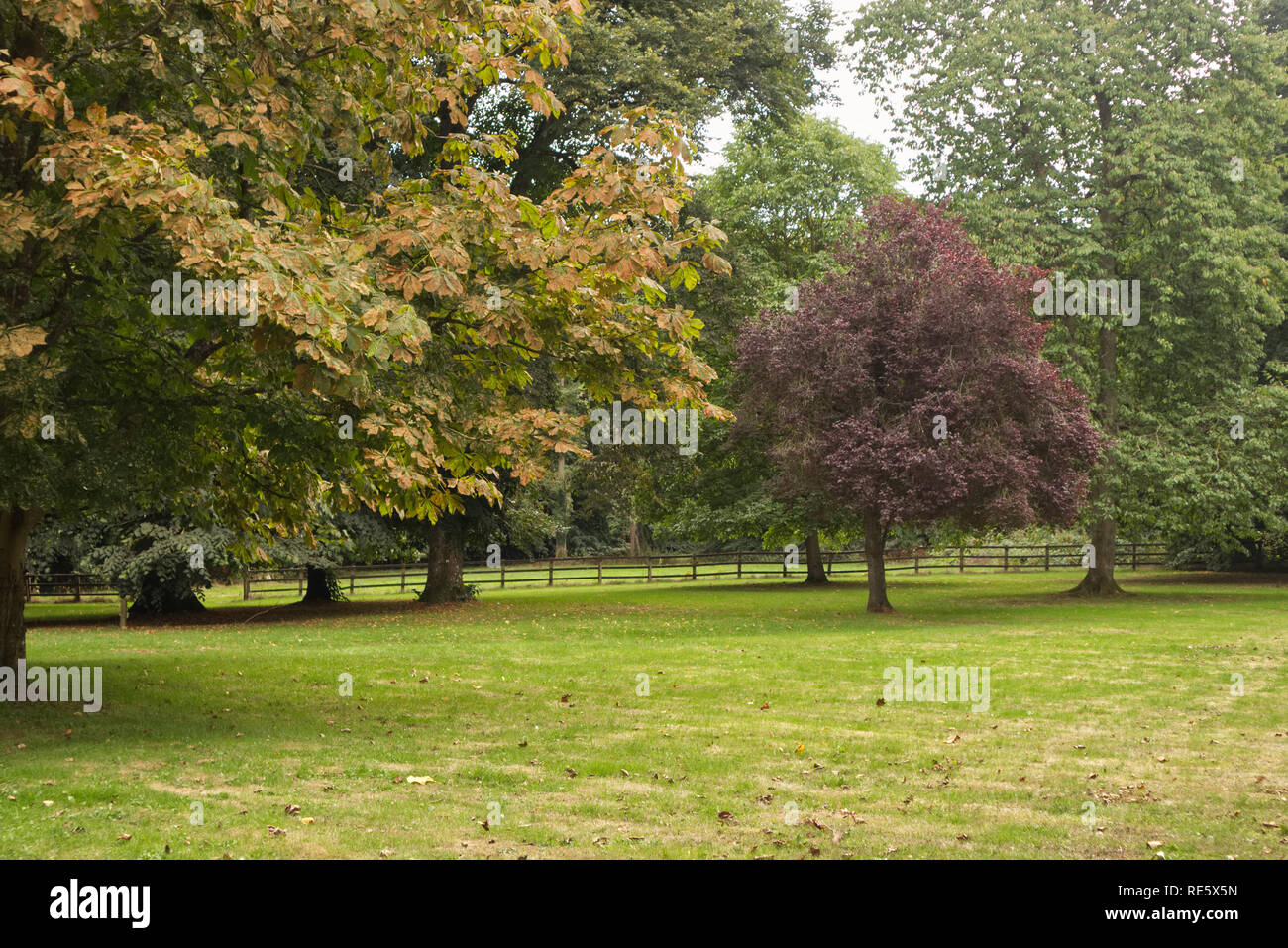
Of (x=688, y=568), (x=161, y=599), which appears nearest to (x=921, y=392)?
(x=161, y=599)

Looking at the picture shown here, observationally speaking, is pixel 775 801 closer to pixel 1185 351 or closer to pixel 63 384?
pixel 63 384

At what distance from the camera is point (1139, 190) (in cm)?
2933

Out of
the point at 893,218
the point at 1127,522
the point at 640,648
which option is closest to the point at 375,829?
the point at 640,648

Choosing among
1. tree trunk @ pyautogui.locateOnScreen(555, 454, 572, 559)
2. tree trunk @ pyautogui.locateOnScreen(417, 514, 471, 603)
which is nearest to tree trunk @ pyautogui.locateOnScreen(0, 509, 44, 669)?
tree trunk @ pyautogui.locateOnScreen(417, 514, 471, 603)

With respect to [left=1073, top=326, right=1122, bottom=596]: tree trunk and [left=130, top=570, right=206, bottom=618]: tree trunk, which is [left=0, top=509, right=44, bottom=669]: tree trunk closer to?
[left=130, top=570, right=206, bottom=618]: tree trunk

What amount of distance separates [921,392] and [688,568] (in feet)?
94.0

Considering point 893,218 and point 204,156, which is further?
point 893,218

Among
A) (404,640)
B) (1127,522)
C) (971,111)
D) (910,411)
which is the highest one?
(971,111)

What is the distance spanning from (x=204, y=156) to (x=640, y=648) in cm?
1084

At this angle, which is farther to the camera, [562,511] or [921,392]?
[562,511]

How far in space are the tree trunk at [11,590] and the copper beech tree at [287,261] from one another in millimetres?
114

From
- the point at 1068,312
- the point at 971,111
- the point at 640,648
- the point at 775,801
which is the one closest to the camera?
the point at 775,801

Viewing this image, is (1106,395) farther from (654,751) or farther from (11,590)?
(11,590)

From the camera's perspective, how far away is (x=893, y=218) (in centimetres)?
2573
